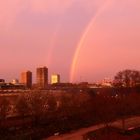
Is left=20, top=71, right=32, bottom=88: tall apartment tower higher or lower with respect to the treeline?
higher

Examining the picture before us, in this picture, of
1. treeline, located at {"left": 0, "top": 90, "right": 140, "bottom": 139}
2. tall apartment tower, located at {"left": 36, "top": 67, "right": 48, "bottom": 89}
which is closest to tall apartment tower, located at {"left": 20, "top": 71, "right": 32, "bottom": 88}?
tall apartment tower, located at {"left": 36, "top": 67, "right": 48, "bottom": 89}

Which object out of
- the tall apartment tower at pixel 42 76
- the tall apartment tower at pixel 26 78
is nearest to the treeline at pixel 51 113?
the tall apartment tower at pixel 26 78

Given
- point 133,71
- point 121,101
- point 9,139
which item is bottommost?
point 9,139

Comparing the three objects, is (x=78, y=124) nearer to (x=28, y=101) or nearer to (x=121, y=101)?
(x=28, y=101)

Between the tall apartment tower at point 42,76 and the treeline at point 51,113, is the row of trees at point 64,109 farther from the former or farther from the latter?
the tall apartment tower at point 42,76

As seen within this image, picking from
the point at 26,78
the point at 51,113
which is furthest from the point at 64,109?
the point at 26,78

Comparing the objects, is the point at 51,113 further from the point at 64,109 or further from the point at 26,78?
the point at 26,78

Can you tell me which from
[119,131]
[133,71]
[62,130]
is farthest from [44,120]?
[133,71]

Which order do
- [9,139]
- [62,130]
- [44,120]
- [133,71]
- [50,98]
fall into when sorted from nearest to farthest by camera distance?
1. [9,139]
2. [62,130]
3. [44,120]
4. [50,98]
5. [133,71]

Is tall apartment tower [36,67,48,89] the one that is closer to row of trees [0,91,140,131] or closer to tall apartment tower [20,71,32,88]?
tall apartment tower [20,71,32,88]
